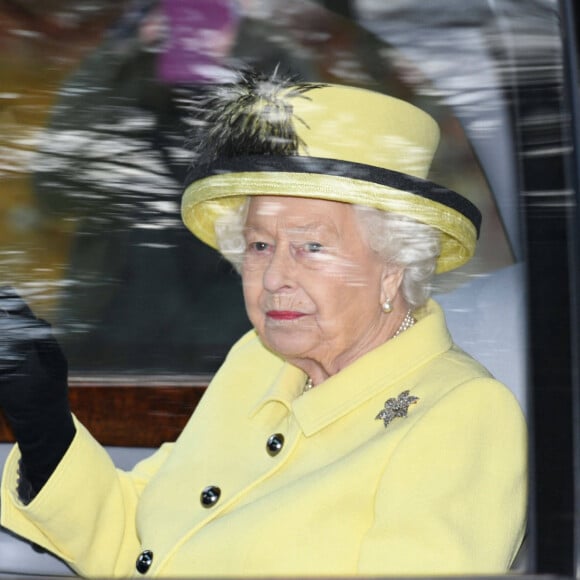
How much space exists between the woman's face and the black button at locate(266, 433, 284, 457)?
16 cm

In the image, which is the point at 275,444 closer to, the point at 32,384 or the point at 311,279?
the point at 311,279

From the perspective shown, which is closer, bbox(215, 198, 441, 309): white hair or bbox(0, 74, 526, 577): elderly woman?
bbox(0, 74, 526, 577): elderly woman

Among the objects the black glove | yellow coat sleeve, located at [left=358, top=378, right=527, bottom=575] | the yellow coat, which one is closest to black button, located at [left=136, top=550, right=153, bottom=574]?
the yellow coat

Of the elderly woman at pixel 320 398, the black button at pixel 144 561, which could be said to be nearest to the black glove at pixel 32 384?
the elderly woman at pixel 320 398

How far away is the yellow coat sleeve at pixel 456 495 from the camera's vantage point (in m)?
1.88

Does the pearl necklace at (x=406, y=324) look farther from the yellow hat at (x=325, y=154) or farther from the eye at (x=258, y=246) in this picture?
the eye at (x=258, y=246)

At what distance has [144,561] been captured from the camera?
2262 mm

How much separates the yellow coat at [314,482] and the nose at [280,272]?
0.13 metres

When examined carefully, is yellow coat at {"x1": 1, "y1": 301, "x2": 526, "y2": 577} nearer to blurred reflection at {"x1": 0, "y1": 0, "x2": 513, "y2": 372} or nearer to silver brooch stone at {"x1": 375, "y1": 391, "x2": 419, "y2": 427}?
silver brooch stone at {"x1": 375, "y1": 391, "x2": 419, "y2": 427}

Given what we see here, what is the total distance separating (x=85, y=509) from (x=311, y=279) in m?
0.72

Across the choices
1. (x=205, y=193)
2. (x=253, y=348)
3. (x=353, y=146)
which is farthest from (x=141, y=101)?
(x=253, y=348)

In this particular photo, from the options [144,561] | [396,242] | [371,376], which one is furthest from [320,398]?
[144,561]

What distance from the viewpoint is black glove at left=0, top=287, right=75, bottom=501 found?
6.62 feet

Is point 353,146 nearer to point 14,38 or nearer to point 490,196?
point 490,196
